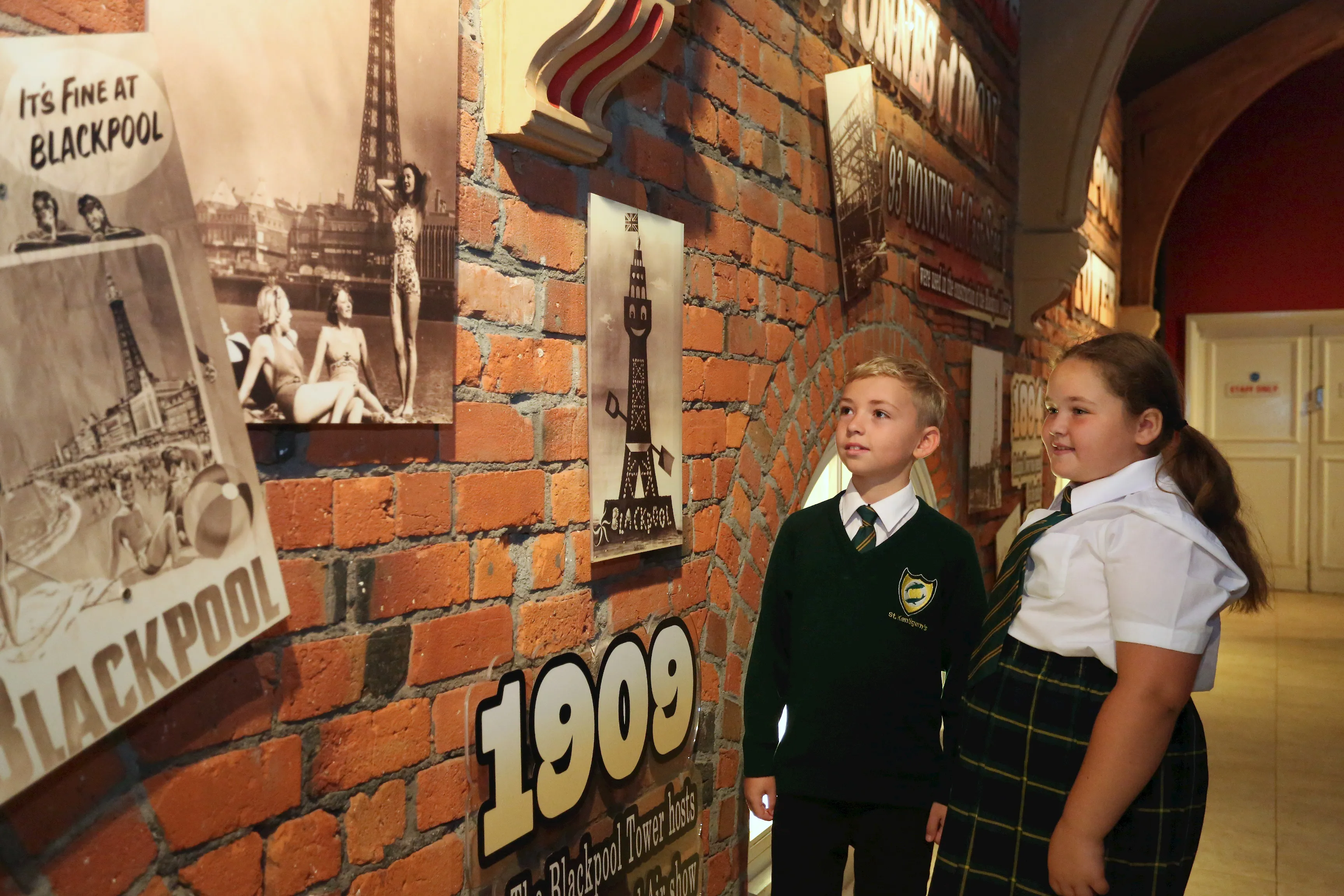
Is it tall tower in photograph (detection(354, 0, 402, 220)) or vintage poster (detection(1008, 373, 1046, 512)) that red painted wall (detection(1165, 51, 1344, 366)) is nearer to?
vintage poster (detection(1008, 373, 1046, 512))

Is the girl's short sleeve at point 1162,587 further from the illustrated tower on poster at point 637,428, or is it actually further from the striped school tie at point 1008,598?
the illustrated tower on poster at point 637,428

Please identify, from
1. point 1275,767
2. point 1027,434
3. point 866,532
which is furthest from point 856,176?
point 1275,767

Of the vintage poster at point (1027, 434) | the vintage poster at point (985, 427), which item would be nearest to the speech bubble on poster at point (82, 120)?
the vintage poster at point (985, 427)

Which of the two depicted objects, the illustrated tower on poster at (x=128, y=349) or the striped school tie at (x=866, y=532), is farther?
the striped school tie at (x=866, y=532)

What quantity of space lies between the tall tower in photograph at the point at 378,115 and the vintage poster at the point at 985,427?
2.99 m

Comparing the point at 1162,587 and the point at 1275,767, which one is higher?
the point at 1162,587

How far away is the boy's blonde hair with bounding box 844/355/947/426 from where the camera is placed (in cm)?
190

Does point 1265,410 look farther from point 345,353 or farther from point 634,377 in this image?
point 345,353

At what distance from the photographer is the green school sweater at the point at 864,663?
1.76 meters

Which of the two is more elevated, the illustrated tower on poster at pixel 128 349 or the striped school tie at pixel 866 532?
the illustrated tower on poster at pixel 128 349

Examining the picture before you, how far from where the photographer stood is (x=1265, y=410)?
335 inches

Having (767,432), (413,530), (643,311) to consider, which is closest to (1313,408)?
(767,432)

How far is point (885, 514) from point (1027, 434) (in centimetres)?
311

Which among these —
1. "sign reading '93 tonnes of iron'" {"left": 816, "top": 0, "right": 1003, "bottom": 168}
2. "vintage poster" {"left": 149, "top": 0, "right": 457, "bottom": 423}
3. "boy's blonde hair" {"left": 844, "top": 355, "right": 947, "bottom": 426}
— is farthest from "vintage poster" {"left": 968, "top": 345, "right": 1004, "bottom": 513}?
"vintage poster" {"left": 149, "top": 0, "right": 457, "bottom": 423}
